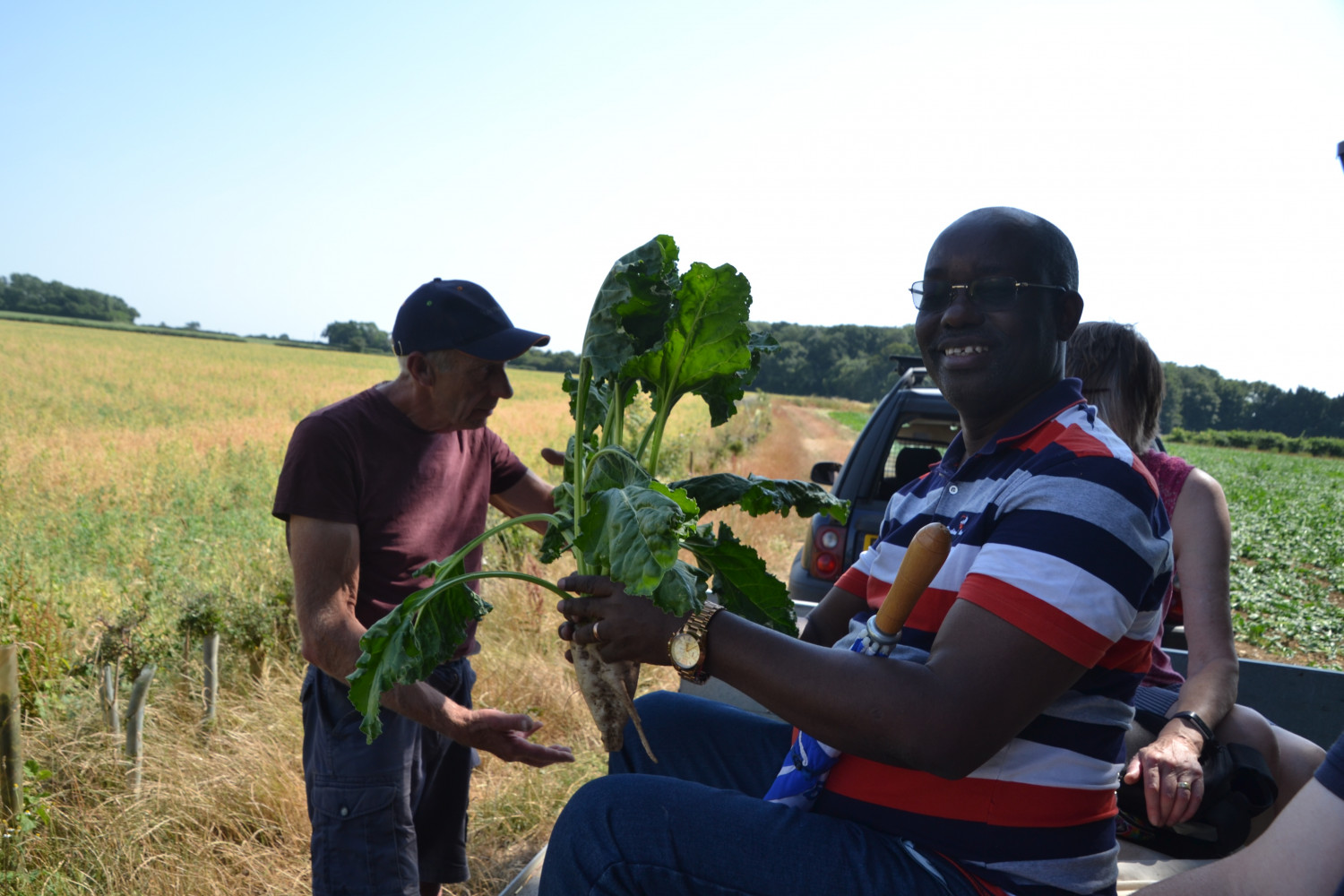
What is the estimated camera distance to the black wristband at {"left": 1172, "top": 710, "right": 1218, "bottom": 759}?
1962 mm

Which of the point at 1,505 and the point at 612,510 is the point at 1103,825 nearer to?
the point at 612,510

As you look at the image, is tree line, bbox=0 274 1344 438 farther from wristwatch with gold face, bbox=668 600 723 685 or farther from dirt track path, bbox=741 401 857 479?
wristwatch with gold face, bbox=668 600 723 685

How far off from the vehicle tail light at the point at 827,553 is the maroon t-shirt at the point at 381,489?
248 cm

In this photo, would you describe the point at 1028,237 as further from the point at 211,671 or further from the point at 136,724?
the point at 211,671

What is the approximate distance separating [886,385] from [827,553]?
45525 mm

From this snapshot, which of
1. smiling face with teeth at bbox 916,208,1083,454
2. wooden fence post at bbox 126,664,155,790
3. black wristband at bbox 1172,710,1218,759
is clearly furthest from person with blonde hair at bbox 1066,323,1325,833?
wooden fence post at bbox 126,664,155,790

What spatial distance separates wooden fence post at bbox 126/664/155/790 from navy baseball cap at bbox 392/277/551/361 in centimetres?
204

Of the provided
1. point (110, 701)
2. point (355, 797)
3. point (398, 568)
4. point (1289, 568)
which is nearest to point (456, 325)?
point (398, 568)

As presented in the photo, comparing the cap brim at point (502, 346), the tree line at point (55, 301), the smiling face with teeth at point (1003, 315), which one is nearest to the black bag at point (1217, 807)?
the smiling face with teeth at point (1003, 315)

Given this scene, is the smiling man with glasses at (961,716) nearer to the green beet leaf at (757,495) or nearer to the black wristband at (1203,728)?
the green beet leaf at (757,495)

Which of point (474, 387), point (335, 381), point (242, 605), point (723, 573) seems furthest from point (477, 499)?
point (335, 381)

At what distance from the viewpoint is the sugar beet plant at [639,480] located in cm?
165

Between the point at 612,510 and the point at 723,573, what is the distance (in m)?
0.46

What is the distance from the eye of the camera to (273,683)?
Result: 4.46 m
